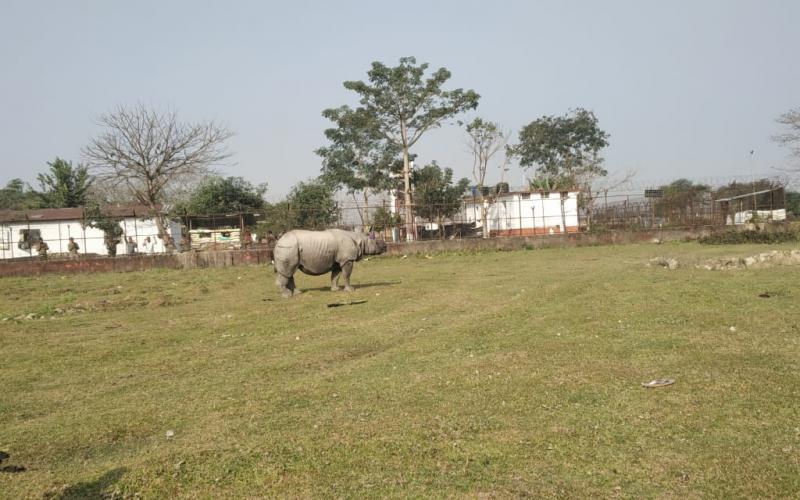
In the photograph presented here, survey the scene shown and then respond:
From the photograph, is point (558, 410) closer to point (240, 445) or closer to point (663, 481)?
point (663, 481)

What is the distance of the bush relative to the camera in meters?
27.7

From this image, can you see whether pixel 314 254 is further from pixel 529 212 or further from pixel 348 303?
pixel 529 212

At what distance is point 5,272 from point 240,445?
25576 mm

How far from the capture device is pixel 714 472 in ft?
14.6

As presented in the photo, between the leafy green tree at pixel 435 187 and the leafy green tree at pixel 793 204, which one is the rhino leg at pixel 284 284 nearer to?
the leafy green tree at pixel 435 187

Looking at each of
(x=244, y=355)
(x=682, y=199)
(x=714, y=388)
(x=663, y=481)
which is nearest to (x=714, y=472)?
(x=663, y=481)

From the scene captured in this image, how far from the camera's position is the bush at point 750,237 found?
90.8ft

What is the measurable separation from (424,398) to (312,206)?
3405 cm

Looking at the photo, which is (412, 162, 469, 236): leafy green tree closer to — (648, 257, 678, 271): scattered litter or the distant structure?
the distant structure

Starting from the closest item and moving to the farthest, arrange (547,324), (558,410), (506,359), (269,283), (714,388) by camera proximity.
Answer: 1. (558,410)
2. (714,388)
3. (506,359)
4. (547,324)
5. (269,283)

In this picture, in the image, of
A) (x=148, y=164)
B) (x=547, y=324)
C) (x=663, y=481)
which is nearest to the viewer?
(x=663, y=481)

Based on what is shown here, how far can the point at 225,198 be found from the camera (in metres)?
46.2

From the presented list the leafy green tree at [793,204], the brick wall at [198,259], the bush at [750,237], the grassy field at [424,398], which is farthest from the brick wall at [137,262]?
the leafy green tree at [793,204]

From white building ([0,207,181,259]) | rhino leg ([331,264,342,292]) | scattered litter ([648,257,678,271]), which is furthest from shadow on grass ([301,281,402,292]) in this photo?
white building ([0,207,181,259])
